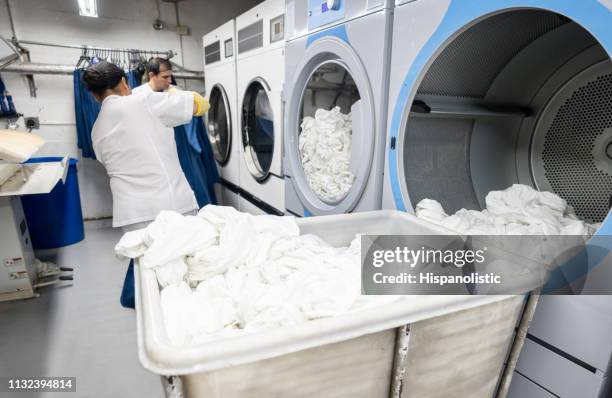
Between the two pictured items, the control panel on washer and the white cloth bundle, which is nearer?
the control panel on washer

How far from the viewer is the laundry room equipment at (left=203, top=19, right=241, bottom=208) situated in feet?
9.42

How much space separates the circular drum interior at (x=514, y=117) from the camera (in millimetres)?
1196

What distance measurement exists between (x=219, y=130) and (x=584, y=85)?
10.6 ft

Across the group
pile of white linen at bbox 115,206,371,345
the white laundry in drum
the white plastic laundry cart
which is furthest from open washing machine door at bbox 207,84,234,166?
the white plastic laundry cart

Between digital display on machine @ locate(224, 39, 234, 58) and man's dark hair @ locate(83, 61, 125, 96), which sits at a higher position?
digital display on machine @ locate(224, 39, 234, 58)

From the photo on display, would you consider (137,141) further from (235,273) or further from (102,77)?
(235,273)

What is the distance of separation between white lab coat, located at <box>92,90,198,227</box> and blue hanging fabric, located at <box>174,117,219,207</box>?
1432mm

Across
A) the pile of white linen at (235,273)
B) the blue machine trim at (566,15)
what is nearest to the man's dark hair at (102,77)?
the pile of white linen at (235,273)

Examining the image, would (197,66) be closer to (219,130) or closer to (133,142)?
(219,130)

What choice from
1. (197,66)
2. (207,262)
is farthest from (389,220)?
(197,66)

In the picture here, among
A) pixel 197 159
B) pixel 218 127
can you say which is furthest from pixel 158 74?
pixel 218 127

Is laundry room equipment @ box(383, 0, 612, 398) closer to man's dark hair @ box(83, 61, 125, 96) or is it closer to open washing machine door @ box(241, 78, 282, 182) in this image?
open washing machine door @ box(241, 78, 282, 182)

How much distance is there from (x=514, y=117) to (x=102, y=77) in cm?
208

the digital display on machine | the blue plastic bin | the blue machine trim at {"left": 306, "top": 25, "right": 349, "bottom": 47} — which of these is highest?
the digital display on machine
